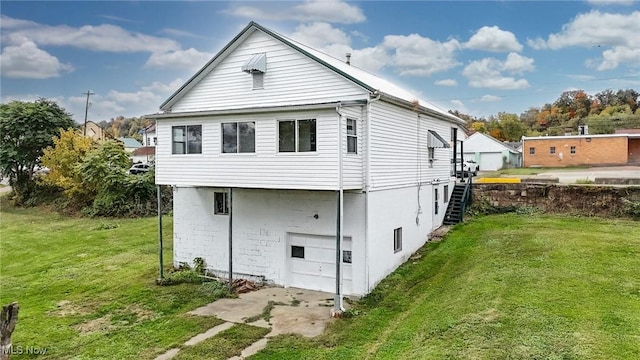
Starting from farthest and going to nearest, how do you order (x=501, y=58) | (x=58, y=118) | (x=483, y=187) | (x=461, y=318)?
(x=501, y=58) → (x=58, y=118) → (x=483, y=187) → (x=461, y=318)

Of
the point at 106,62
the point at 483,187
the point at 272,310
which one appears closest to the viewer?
the point at 272,310

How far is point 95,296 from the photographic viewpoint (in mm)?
13734

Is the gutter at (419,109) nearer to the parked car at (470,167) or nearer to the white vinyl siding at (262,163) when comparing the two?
the white vinyl siding at (262,163)

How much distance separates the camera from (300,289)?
1399cm

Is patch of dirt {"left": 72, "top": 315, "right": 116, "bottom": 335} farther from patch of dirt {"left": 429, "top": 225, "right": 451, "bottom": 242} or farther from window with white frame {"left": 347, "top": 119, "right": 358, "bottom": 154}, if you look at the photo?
patch of dirt {"left": 429, "top": 225, "right": 451, "bottom": 242}

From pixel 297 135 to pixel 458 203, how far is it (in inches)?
458

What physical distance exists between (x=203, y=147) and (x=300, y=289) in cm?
565

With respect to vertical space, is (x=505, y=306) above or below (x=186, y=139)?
below

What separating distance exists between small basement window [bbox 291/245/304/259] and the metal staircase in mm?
8790

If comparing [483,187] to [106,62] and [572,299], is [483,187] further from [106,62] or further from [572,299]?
[106,62]

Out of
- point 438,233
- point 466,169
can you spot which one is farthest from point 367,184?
point 466,169

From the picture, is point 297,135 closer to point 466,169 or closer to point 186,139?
point 186,139

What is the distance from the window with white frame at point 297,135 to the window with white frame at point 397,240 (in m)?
4.73

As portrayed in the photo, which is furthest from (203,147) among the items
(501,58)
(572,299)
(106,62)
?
(501,58)
